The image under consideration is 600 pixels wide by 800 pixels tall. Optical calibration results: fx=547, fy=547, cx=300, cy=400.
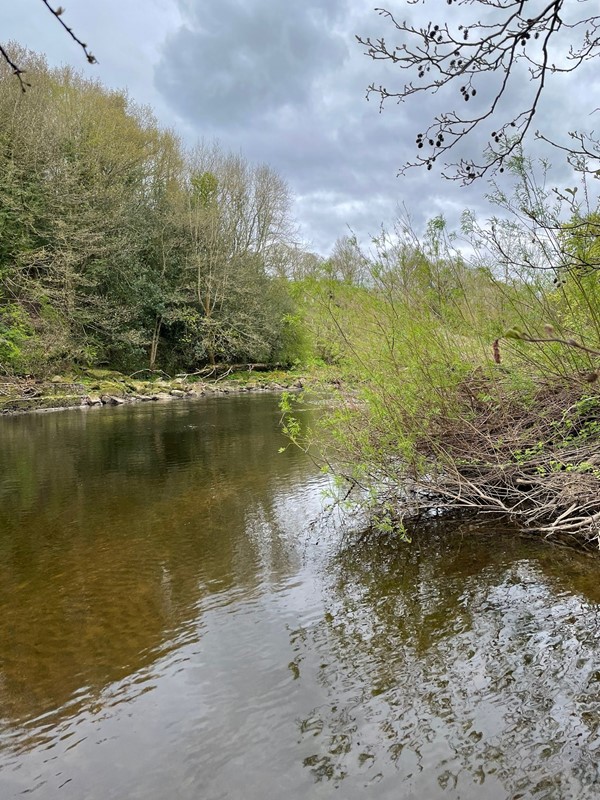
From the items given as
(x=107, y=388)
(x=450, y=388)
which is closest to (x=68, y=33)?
(x=450, y=388)

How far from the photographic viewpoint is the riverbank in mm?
19656

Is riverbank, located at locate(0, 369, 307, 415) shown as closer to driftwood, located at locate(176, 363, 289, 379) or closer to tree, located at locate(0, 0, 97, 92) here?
driftwood, located at locate(176, 363, 289, 379)

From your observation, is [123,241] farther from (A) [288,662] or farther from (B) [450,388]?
(A) [288,662]

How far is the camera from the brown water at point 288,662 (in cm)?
264

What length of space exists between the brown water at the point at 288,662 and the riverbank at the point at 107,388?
11.6m

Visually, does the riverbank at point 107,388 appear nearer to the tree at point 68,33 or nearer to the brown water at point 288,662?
the brown water at point 288,662

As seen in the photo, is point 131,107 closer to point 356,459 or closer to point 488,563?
point 356,459

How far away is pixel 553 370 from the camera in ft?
18.6

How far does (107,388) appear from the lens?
75.5 feet

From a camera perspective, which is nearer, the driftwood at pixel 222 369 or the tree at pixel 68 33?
the tree at pixel 68 33

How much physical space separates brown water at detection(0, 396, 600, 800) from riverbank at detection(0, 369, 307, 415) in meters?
11.6

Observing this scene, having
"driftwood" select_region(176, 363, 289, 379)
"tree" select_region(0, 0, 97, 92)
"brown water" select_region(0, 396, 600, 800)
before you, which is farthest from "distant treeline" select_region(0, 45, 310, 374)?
"tree" select_region(0, 0, 97, 92)

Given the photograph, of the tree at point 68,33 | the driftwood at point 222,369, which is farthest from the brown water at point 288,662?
the driftwood at point 222,369

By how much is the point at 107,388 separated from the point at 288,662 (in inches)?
832
